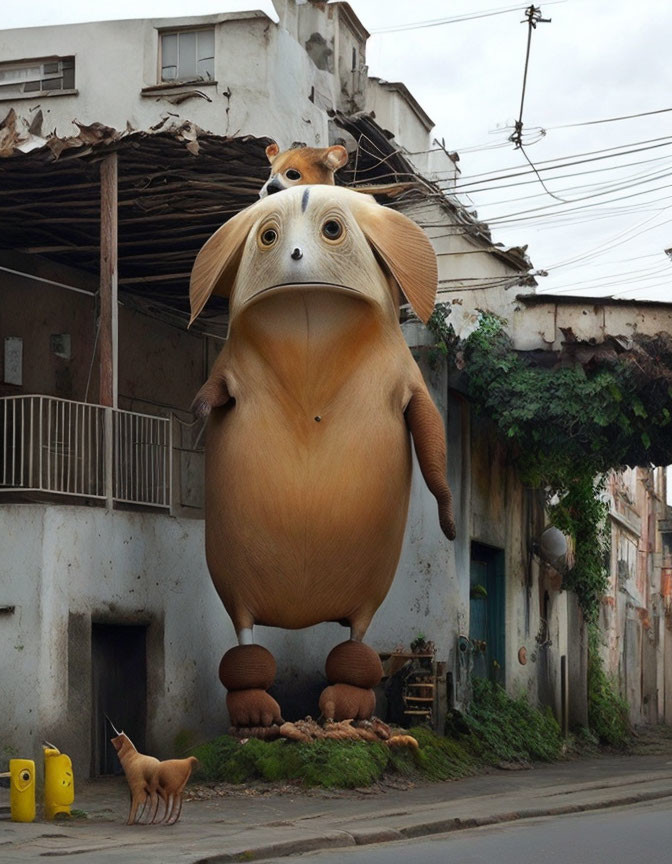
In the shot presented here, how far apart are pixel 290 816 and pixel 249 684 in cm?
226

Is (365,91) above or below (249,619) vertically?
above

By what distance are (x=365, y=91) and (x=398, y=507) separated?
12437mm

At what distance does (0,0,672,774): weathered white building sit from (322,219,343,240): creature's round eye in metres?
1.55

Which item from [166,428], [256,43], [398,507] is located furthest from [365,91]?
[398,507]

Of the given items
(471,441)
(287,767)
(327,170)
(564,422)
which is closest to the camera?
(287,767)

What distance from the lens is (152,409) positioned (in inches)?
719

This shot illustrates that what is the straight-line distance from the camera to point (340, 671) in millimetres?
13773

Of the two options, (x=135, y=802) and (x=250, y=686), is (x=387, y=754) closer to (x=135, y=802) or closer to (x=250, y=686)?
(x=250, y=686)

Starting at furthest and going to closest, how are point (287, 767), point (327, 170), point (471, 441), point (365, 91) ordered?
point (365, 91)
point (471, 441)
point (327, 170)
point (287, 767)

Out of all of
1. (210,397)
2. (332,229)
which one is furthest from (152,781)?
(332,229)

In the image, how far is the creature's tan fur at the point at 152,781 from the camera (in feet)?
34.2

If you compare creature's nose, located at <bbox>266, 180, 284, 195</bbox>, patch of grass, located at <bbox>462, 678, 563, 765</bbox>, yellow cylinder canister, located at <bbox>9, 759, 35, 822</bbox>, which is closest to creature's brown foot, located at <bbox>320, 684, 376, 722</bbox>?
yellow cylinder canister, located at <bbox>9, 759, 35, 822</bbox>

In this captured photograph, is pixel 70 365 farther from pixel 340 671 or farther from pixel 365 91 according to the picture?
pixel 365 91

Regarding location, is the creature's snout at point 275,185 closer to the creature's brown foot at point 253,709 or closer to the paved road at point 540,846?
the creature's brown foot at point 253,709
